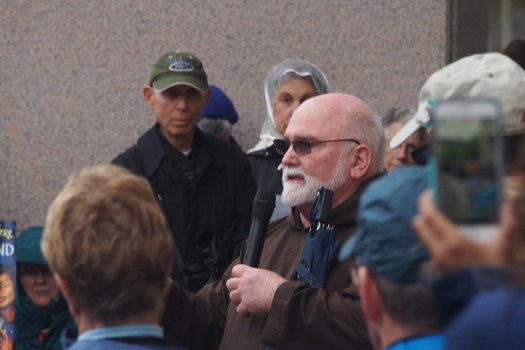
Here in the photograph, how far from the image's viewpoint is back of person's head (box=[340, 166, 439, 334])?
84.0 inches

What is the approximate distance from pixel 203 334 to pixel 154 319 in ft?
5.92

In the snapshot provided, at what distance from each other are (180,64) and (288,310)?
2.34m

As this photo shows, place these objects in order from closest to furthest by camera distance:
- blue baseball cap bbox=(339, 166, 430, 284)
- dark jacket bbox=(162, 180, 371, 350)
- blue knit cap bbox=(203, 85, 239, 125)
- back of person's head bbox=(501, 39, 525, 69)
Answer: blue baseball cap bbox=(339, 166, 430, 284)
dark jacket bbox=(162, 180, 371, 350)
back of person's head bbox=(501, 39, 525, 69)
blue knit cap bbox=(203, 85, 239, 125)

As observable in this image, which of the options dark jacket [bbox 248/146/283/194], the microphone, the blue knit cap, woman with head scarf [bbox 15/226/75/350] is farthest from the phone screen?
the blue knit cap

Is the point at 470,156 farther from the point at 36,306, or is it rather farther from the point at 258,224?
the point at 36,306

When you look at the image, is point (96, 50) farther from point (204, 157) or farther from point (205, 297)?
point (205, 297)

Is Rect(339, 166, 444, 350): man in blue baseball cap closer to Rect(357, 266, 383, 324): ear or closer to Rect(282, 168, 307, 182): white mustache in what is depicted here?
Rect(357, 266, 383, 324): ear

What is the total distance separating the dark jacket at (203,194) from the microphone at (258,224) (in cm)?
114

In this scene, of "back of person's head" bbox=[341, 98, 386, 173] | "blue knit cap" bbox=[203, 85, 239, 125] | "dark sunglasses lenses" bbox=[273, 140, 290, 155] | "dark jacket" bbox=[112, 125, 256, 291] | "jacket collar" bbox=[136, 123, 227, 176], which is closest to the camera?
"back of person's head" bbox=[341, 98, 386, 173]

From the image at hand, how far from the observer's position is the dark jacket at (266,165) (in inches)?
235

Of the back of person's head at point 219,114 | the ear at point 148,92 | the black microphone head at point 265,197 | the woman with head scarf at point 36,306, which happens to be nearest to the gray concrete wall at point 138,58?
the back of person's head at point 219,114

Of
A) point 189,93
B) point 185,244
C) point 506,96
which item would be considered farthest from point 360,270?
point 189,93

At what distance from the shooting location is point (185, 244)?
18.2 feet

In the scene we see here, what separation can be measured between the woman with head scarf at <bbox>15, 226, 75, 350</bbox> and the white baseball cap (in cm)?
245
